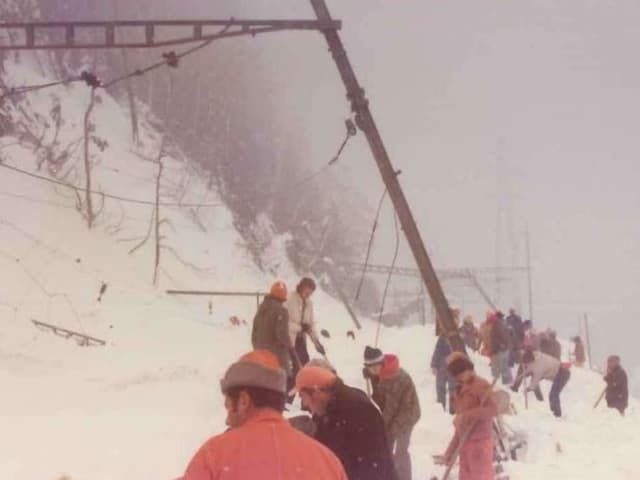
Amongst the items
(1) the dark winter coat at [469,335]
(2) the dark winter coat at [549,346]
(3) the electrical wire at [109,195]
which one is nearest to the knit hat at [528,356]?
(2) the dark winter coat at [549,346]

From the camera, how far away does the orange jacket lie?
2658 mm

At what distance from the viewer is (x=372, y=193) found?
94.1 meters

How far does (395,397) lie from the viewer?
657 cm

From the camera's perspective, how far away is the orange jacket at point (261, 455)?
266cm

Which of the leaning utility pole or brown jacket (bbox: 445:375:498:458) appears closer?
brown jacket (bbox: 445:375:498:458)

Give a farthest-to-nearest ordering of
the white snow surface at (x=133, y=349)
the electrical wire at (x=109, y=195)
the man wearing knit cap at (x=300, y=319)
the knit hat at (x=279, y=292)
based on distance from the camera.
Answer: the electrical wire at (x=109, y=195), the man wearing knit cap at (x=300, y=319), the knit hat at (x=279, y=292), the white snow surface at (x=133, y=349)

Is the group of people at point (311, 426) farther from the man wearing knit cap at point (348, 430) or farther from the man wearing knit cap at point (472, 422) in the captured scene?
the man wearing knit cap at point (472, 422)

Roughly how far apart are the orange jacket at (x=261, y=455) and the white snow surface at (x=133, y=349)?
407 cm

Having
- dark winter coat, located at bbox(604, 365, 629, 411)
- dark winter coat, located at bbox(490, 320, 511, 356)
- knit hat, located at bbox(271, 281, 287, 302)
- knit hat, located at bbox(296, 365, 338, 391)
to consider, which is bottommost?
knit hat, located at bbox(296, 365, 338, 391)

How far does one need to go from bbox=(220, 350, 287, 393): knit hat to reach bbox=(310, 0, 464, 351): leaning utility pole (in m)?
7.57

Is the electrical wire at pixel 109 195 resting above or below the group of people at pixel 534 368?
above

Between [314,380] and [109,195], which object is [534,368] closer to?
[314,380]

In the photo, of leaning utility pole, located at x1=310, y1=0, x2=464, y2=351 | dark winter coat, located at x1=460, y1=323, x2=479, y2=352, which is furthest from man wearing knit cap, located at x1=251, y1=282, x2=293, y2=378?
dark winter coat, located at x1=460, y1=323, x2=479, y2=352

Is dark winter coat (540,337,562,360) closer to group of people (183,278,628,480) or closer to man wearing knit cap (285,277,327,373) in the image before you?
man wearing knit cap (285,277,327,373)
